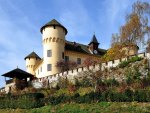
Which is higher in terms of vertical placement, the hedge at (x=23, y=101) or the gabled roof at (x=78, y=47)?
the gabled roof at (x=78, y=47)

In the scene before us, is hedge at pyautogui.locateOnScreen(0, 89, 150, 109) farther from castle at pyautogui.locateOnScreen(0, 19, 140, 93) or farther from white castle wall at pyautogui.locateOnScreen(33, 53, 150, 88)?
castle at pyautogui.locateOnScreen(0, 19, 140, 93)

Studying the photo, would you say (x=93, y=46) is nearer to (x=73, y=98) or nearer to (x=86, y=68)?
(x=86, y=68)

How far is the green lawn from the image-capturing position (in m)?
35.0

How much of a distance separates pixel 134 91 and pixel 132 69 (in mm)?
6975

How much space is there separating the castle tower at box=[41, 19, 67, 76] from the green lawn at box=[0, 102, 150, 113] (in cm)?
2056

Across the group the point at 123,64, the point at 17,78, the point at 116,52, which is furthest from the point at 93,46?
the point at 123,64

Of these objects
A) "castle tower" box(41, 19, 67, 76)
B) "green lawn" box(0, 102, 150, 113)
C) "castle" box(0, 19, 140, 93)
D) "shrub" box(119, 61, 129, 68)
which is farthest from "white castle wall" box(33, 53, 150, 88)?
"green lawn" box(0, 102, 150, 113)

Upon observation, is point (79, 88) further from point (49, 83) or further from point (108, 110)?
point (108, 110)

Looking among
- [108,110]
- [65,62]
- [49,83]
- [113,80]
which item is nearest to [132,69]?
[113,80]

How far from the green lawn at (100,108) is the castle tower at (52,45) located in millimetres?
20559

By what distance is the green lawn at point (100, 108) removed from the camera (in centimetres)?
3503

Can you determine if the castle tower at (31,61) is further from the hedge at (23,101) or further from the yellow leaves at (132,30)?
the hedge at (23,101)

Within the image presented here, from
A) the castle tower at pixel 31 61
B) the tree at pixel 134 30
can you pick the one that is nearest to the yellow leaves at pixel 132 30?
the tree at pixel 134 30

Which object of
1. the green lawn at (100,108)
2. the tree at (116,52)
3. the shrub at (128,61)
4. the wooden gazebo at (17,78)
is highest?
the tree at (116,52)
